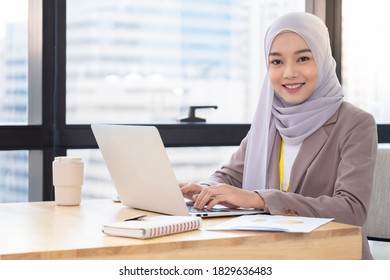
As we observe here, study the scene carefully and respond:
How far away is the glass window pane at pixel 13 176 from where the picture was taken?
336 cm

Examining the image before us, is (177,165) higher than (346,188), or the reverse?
(346,188)

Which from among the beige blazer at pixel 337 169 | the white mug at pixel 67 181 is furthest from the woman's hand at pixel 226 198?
the white mug at pixel 67 181

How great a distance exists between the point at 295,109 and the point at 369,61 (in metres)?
1.78

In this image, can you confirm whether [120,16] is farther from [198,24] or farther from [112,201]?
[112,201]

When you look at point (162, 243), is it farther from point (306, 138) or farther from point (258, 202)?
point (306, 138)

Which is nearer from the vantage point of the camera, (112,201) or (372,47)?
(112,201)

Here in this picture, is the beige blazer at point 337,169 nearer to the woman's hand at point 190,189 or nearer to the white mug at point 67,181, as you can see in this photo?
the woman's hand at point 190,189

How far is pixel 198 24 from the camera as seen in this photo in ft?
12.1

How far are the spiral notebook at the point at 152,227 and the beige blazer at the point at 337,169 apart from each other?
45 cm

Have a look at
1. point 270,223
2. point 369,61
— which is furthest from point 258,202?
point 369,61

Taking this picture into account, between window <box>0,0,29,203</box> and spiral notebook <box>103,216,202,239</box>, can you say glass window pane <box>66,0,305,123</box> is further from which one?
spiral notebook <box>103,216,202,239</box>

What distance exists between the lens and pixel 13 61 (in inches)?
132
